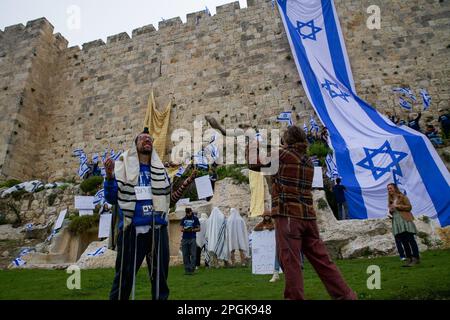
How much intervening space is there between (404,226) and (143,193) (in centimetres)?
403

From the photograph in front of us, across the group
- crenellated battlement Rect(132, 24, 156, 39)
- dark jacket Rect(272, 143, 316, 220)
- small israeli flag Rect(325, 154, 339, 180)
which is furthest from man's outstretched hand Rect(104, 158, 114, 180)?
crenellated battlement Rect(132, 24, 156, 39)

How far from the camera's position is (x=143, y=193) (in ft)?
11.8

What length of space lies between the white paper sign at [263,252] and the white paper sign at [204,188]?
4063mm

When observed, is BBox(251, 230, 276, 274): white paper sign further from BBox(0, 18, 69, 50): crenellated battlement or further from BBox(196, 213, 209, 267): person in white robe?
BBox(0, 18, 69, 50): crenellated battlement

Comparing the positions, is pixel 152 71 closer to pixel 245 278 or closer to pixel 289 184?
pixel 245 278

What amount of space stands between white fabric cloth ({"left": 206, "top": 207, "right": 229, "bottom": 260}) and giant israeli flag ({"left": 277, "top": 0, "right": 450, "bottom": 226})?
10.3 feet

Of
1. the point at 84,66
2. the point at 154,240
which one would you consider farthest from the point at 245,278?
the point at 84,66

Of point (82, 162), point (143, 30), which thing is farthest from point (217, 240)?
point (143, 30)

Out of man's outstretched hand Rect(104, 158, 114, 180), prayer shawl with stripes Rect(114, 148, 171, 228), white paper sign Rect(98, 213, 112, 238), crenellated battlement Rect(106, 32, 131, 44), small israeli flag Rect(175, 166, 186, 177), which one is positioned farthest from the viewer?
crenellated battlement Rect(106, 32, 131, 44)

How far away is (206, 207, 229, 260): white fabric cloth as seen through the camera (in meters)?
7.68

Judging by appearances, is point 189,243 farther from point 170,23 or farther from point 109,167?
point 170,23

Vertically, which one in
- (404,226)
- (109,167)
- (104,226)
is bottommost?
(404,226)
